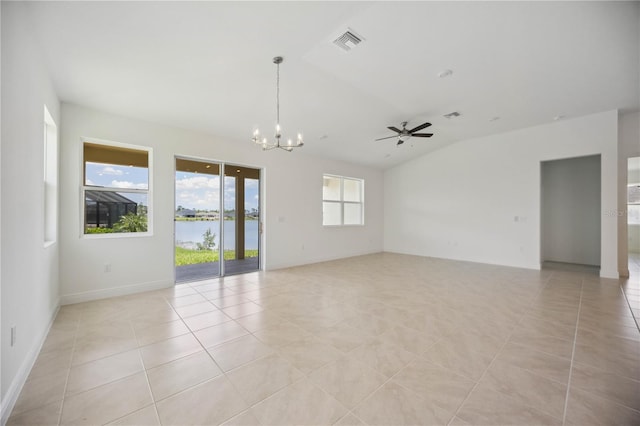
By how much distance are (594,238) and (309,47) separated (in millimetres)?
8137

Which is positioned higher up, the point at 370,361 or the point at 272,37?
the point at 272,37

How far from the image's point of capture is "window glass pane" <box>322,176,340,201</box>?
7521 millimetres

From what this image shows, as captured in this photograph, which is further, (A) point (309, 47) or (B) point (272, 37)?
(A) point (309, 47)

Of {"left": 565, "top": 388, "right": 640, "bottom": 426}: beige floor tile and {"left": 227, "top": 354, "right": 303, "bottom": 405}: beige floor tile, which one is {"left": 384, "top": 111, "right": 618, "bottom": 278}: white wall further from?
{"left": 227, "top": 354, "right": 303, "bottom": 405}: beige floor tile

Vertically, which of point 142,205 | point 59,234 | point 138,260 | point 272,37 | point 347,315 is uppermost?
point 272,37

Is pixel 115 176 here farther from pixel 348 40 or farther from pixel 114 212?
pixel 348 40

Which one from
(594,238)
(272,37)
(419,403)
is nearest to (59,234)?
(272,37)

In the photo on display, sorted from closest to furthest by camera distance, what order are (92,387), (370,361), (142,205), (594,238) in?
(92,387), (370,361), (142,205), (594,238)

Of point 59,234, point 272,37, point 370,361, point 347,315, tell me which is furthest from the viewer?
point 59,234

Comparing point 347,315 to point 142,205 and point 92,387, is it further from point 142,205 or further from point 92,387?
point 142,205

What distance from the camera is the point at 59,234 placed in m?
3.59

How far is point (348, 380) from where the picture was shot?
201cm

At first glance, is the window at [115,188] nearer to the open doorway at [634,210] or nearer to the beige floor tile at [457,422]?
the beige floor tile at [457,422]

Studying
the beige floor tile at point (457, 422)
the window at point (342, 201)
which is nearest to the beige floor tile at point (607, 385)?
the beige floor tile at point (457, 422)
